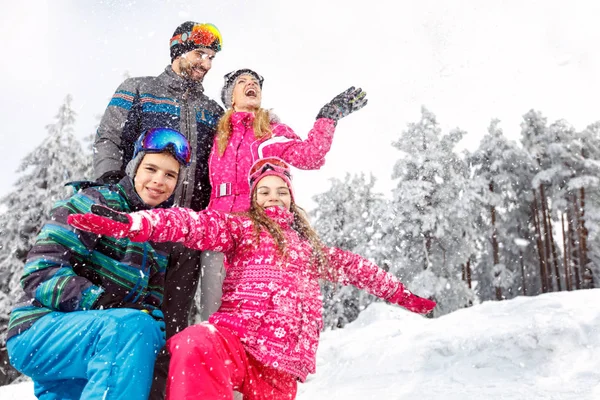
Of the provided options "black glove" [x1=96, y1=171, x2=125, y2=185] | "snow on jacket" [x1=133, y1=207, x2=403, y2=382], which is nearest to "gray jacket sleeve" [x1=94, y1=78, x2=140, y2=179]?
"black glove" [x1=96, y1=171, x2=125, y2=185]

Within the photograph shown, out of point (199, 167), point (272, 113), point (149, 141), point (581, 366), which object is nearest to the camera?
point (149, 141)

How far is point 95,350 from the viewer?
1953 mm

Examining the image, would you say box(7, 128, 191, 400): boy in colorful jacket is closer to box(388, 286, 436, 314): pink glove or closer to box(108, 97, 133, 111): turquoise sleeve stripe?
box(108, 97, 133, 111): turquoise sleeve stripe

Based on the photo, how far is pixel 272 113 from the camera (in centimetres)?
396

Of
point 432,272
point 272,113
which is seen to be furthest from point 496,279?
point 272,113

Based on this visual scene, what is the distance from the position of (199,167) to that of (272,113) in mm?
815

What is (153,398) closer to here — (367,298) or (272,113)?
(272,113)

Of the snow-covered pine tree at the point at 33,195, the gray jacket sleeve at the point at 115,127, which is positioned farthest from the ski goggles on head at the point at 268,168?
the snow-covered pine tree at the point at 33,195

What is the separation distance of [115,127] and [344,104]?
1.89m

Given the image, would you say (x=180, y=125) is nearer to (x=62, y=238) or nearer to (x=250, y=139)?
(x=250, y=139)

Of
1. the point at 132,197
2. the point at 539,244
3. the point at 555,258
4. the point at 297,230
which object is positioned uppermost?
the point at 539,244

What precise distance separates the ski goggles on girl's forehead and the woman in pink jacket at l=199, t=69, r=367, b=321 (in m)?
0.76

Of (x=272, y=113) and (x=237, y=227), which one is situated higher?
(x=272, y=113)

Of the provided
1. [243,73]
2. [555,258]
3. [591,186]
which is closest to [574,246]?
[555,258]
